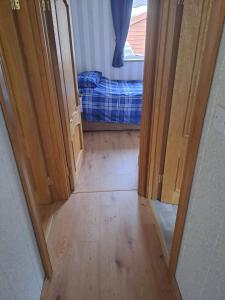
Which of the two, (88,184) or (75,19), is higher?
(75,19)

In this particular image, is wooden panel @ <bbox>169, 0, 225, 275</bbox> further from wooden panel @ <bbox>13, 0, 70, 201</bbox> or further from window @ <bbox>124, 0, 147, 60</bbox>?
window @ <bbox>124, 0, 147, 60</bbox>

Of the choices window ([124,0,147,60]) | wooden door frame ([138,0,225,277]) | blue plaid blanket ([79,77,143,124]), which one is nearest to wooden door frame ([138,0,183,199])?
wooden door frame ([138,0,225,277])

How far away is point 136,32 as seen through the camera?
4.38 m

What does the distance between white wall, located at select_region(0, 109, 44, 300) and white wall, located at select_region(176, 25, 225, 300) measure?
0.82m

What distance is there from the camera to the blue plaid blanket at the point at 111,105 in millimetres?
3336

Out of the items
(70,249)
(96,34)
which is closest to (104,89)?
(96,34)

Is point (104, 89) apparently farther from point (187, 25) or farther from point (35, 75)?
point (187, 25)

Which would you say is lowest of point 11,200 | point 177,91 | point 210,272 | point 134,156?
point 134,156

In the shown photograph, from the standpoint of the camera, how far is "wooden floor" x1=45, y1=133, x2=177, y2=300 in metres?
1.33

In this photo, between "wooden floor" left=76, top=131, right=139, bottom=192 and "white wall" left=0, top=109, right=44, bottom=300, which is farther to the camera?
"wooden floor" left=76, top=131, right=139, bottom=192

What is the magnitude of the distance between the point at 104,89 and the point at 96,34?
1.36 metres

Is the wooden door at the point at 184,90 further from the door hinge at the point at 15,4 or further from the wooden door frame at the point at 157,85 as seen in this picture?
the door hinge at the point at 15,4

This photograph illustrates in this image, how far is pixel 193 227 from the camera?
1.02m

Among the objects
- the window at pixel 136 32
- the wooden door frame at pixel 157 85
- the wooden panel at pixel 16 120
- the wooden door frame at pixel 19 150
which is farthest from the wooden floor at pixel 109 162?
the window at pixel 136 32
